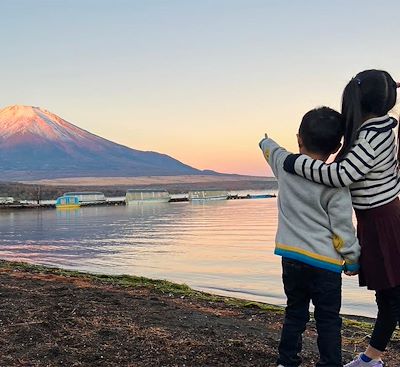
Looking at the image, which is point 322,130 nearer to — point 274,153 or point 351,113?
point 351,113

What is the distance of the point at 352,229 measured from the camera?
2.98m

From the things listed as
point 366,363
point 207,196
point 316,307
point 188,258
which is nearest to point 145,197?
point 207,196

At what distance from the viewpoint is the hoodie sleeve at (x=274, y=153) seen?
3.18 metres

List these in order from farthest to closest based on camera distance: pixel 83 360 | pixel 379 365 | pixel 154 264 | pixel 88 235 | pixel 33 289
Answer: pixel 88 235 → pixel 154 264 → pixel 33 289 → pixel 83 360 → pixel 379 365

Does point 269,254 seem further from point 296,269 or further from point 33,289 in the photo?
point 296,269

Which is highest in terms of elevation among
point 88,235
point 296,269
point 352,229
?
point 352,229

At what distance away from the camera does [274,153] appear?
3264 mm

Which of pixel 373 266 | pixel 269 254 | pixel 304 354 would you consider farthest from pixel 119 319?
pixel 269 254

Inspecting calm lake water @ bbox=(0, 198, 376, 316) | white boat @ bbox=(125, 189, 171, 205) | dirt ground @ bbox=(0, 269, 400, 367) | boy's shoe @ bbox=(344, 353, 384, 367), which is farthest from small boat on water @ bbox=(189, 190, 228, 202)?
boy's shoe @ bbox=(344, 353, 384, 367)

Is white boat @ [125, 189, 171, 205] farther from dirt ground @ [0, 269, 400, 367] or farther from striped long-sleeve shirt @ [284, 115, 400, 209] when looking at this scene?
striped long-sleeve shirt @ [284, 115, 400, 209]

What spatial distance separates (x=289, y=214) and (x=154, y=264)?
534 inches

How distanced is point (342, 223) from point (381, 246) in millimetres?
279

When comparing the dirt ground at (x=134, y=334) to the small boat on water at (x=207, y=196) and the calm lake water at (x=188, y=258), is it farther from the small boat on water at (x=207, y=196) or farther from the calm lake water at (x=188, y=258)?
the small boat on water at (x=207, y=196)

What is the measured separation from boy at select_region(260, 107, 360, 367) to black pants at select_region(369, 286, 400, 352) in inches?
12.2
